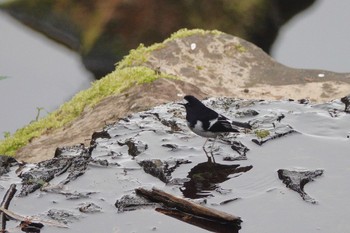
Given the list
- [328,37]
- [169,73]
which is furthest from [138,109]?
[328,37]

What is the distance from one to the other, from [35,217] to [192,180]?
1556 mm

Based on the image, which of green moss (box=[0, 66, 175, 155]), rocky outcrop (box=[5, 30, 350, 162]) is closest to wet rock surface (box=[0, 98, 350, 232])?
rocky outcrop (box=[5, 30, 350, 162])

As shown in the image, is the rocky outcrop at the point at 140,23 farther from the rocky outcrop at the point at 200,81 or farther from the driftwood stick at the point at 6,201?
the driftwood stick at the point at 6,201

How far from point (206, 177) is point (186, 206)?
0.82 meters

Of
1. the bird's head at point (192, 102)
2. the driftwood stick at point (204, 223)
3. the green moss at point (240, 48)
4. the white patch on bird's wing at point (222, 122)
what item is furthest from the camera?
the green moss at point (240, 48)

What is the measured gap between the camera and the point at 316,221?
18.9ft

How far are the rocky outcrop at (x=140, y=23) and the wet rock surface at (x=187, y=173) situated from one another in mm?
9017

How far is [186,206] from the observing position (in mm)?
5855

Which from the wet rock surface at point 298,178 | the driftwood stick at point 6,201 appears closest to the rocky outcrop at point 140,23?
the driftwood stick at point 6,201

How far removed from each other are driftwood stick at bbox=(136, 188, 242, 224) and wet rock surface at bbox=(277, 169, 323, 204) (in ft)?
2.71

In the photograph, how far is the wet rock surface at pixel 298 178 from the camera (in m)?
6.27

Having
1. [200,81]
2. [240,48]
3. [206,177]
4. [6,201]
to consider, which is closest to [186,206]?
[206,177]

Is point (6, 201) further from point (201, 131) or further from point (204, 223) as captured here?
point (201, 131)

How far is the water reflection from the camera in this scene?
6339 millimetres
